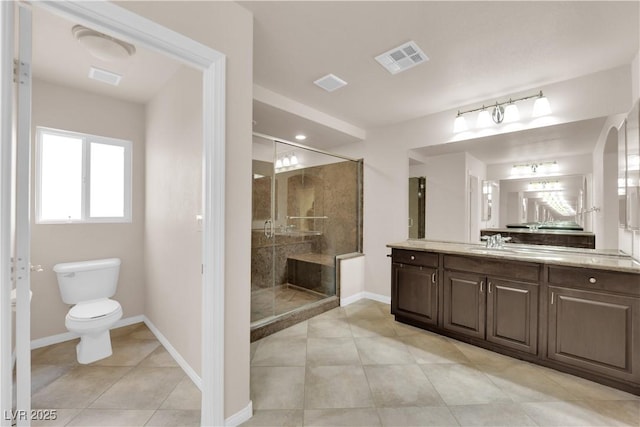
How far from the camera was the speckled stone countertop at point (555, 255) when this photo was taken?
194 centimetres

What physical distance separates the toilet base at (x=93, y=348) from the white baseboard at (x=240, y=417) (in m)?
1.48

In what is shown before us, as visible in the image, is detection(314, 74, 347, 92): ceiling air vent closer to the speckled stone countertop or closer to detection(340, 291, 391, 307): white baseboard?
the speckled stone countertop

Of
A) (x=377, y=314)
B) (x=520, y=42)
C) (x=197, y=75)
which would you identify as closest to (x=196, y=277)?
(x=197, y=75)

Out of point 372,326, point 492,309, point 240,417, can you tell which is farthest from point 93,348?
point 492,309

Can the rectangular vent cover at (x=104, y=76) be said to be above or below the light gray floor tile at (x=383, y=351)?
above

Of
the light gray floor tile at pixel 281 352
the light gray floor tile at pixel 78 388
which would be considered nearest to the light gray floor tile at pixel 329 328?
the light gray floor tile at pixel 281 352

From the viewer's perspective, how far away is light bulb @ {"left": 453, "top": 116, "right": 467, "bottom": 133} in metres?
2.97

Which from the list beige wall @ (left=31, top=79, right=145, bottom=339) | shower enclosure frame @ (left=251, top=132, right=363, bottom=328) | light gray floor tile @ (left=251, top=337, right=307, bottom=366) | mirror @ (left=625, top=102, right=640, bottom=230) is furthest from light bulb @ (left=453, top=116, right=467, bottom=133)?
beige wall @ (left=31, top=79, right=145, bottom=339)

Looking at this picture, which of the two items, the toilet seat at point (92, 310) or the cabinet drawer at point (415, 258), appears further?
the cabinet drawer at point (415, 258)

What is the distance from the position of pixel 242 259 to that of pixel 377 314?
2293 mm

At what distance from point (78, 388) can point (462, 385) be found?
2.76 metres

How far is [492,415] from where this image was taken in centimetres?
167

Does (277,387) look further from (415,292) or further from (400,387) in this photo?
(415,292)

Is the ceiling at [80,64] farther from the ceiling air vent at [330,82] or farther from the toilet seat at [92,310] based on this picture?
the toilet seat at [92,310]
